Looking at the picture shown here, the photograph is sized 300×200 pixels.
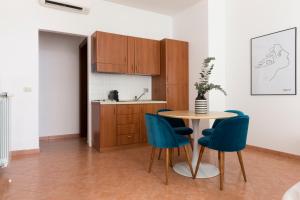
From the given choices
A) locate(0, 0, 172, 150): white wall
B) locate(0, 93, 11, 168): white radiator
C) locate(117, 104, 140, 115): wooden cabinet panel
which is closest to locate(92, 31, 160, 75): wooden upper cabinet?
locate(0, 0, 172, 150): white wall

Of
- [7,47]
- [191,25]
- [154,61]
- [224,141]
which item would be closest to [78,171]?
[224,141]

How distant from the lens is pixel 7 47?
3.28 meters

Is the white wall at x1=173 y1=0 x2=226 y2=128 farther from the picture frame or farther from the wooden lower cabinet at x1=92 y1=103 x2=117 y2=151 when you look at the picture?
the wooden lower cabinet at x1=92 y1=103 x2=117 y2=151

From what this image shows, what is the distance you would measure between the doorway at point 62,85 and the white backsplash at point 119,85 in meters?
0.94

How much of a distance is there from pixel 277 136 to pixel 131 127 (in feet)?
8.33

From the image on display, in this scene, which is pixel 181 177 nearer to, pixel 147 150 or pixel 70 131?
pixel 147 150

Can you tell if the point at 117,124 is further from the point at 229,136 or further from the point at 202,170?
the point at 229,136

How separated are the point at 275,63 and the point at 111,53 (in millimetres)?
2888

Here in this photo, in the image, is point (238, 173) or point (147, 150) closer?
point (238, 173)

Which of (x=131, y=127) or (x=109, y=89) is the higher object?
(x=109, y=89)

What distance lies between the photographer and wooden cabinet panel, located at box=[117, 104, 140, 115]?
147 inches

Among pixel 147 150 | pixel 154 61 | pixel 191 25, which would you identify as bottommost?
pixel 147 150

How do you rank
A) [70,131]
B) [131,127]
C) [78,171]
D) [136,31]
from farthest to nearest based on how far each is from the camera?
[70,131] < [136,31] < [131,127] < [78,171]

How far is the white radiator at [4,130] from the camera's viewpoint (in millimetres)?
2541
